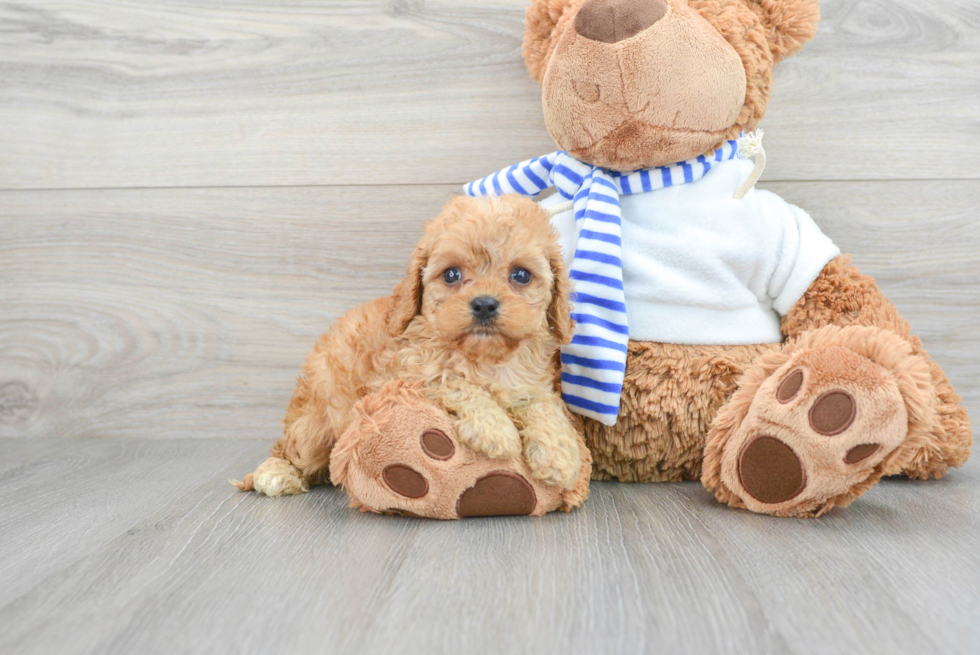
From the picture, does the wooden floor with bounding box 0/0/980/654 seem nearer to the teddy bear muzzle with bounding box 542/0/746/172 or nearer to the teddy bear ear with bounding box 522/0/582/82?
the teddy bear ear with bounding box 522/0/582/82

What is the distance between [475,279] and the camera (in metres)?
1.03

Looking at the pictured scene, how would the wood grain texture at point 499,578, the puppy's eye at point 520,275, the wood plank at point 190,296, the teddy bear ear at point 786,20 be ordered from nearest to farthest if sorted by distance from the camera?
the wood grain texture at point 499,578
the puppy's eye at point 520,275
the teddy bear ear at point 786,20
the wood plank at point 190,296

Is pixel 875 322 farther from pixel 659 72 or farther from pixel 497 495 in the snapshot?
pixel 497 495

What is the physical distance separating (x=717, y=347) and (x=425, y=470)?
0.53 m

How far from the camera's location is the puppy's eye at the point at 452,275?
3.43ft

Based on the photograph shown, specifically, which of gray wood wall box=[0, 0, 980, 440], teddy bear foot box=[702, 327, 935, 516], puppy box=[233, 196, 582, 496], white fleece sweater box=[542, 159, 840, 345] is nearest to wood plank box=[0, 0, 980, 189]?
gray wood wall box=[0, 0, 980, 440]

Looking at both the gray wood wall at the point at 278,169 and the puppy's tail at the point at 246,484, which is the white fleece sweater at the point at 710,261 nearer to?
the gray wood wall at the point at 278,169

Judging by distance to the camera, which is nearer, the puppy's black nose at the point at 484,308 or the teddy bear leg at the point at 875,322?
the puppy's black nose at the point at 484,308

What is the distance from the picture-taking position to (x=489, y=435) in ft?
3.26

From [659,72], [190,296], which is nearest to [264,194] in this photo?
[190,296]

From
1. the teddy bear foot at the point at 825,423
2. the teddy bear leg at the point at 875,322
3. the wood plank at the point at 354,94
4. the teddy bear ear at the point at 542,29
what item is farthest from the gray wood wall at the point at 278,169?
the teddy bear foot at the point at 825,423

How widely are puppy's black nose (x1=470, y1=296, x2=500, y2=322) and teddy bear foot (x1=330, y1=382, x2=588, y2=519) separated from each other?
152 mm

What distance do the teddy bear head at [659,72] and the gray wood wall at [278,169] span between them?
1.06 feet

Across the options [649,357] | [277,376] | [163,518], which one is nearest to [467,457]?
[649,357]
